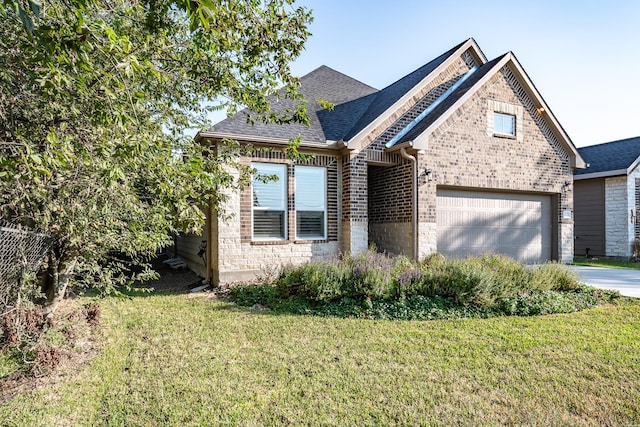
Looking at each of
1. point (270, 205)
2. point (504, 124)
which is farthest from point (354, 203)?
point (504, 124)

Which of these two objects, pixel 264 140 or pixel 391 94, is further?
pixel 391 94

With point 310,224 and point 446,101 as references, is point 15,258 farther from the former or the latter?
point 446,101

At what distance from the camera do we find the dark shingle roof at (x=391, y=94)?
10.7m

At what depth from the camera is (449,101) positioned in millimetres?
10969

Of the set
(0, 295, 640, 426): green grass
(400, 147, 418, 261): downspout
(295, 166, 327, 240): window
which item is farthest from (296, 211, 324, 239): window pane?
(0, 295, 640, 426): green grass

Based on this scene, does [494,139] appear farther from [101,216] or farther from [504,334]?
[101,216]

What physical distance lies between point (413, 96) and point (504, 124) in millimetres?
3016

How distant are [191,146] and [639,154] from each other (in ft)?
59.0

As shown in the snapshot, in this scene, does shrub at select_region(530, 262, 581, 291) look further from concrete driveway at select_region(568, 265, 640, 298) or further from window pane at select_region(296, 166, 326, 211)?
window pane at select_region(296, 166, 326, 211)

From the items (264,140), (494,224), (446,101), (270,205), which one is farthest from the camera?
(494,224)

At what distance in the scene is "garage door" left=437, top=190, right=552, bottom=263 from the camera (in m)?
11.0

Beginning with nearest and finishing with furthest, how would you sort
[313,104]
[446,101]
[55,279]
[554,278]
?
[55,279] → [554,278] → [446,101] → [313,104]

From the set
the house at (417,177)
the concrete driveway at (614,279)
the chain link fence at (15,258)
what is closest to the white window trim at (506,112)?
the house at (417,177)

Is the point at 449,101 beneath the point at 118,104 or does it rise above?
above
